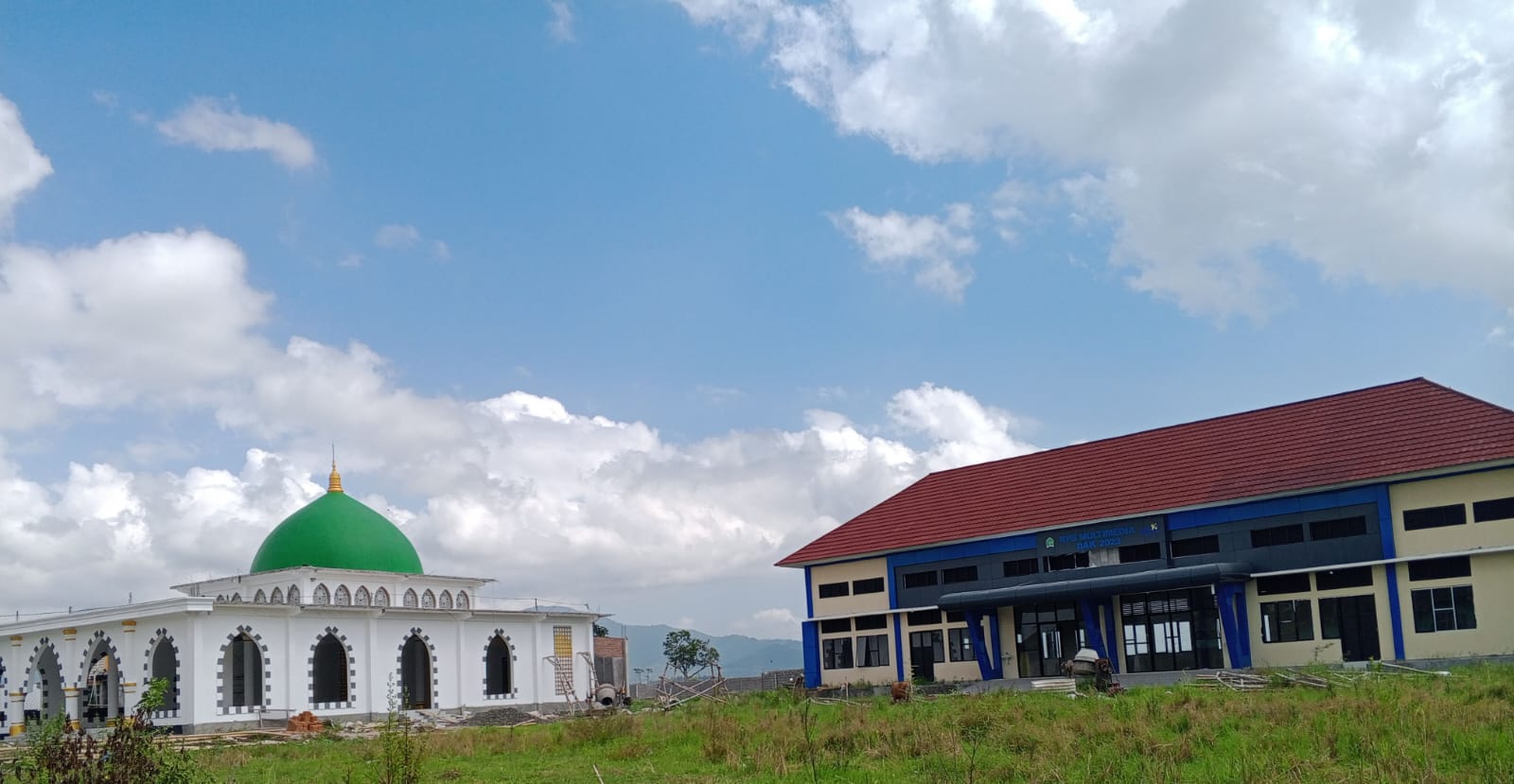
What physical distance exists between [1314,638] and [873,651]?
47.5 ft

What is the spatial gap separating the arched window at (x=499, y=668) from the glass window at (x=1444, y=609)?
30.5 metres

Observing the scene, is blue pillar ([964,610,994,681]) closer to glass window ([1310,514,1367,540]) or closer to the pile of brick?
glass window ([1310,514,1367,540])

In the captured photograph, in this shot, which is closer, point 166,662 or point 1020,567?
point 1020,567

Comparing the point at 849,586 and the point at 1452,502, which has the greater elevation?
the point at 1452,502

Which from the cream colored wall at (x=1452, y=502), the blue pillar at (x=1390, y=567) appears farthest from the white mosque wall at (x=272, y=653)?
the cream colored wall at (x=1452, y=502)

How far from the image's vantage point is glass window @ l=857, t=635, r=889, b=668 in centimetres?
4184

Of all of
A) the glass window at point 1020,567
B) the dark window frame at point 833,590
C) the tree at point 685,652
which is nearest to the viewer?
the glass window at point 1020,567

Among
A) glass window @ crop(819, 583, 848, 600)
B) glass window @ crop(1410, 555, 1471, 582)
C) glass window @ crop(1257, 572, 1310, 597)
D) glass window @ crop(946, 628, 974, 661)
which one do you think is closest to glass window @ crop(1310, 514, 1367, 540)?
glass window @ crop(1257, 572, 1310, 597)

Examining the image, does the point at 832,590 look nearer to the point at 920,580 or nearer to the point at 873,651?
the point at 873,651

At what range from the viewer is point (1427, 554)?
3075cm

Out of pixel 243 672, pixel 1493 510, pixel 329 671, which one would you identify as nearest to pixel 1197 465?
pixel 1493 510

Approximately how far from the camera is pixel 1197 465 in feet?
121

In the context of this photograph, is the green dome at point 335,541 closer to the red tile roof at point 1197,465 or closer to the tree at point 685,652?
the red tile roof at point 1197,465

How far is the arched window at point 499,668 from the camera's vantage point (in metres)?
47.2
